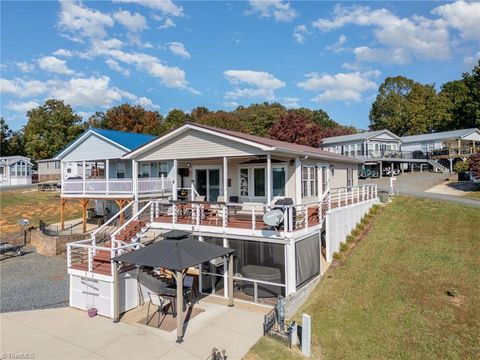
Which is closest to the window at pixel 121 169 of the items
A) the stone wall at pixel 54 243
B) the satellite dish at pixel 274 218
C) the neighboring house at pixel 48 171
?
the stone wall at pixel 54 243

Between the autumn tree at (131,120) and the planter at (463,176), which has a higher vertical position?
the autumn tree at (131,120)

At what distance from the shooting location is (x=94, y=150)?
2377cm

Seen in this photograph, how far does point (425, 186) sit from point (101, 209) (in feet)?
95.9

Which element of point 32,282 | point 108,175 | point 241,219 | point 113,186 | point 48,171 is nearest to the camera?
point 241,219

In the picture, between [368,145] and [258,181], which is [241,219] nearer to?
[258,181]

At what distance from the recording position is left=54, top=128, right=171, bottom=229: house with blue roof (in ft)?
66.6

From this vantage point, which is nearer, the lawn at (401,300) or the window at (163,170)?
the lawn at (401,300)

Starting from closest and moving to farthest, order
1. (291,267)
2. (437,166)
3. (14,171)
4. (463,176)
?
(291,267), (463,176), (437,166), (14,171)

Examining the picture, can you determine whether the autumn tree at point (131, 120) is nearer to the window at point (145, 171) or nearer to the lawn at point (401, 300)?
the window at point (145, 171)

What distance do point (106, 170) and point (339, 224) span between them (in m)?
15.9

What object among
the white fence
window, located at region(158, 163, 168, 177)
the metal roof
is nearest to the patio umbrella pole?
the metal roof

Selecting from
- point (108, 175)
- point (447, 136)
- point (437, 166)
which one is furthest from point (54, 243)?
point (447, 136)

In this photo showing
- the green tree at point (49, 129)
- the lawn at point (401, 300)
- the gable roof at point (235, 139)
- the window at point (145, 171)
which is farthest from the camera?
the green tree at point (49, 129)

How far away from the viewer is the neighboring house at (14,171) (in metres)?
48.1
